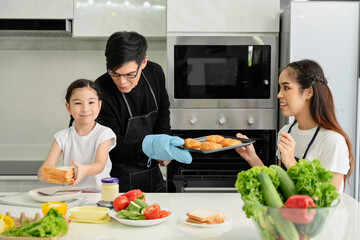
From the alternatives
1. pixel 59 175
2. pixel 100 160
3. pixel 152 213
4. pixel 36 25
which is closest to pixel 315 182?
pixel 152 213

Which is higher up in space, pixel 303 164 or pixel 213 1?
pixel 213 1

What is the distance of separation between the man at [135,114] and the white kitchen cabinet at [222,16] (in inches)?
21.3

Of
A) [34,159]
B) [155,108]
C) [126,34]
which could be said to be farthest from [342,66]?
[34,159]

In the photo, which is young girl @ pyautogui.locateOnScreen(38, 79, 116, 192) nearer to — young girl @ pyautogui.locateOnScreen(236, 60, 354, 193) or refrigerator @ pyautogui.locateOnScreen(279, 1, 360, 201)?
young girl @ pyautogui.locateOnScreen(236, 60, 354, 193)

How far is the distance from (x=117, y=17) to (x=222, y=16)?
0.75 metres

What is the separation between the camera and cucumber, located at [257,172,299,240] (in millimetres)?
1032

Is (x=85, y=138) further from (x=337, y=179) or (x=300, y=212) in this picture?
(x=300, y=212)

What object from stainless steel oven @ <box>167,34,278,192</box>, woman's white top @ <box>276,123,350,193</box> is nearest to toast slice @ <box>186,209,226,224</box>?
woman's white top @ <box>276,123,350,193</box>

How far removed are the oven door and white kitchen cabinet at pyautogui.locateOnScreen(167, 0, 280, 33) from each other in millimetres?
76

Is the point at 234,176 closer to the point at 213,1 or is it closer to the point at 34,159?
the point at 213,1

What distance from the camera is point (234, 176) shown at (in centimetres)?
264

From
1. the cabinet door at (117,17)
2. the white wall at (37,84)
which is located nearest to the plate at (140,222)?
the cabinet door at (117,17)

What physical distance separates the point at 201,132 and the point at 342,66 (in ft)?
3.32

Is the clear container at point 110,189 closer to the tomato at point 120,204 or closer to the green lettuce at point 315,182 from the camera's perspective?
the tomato at point 120,204
